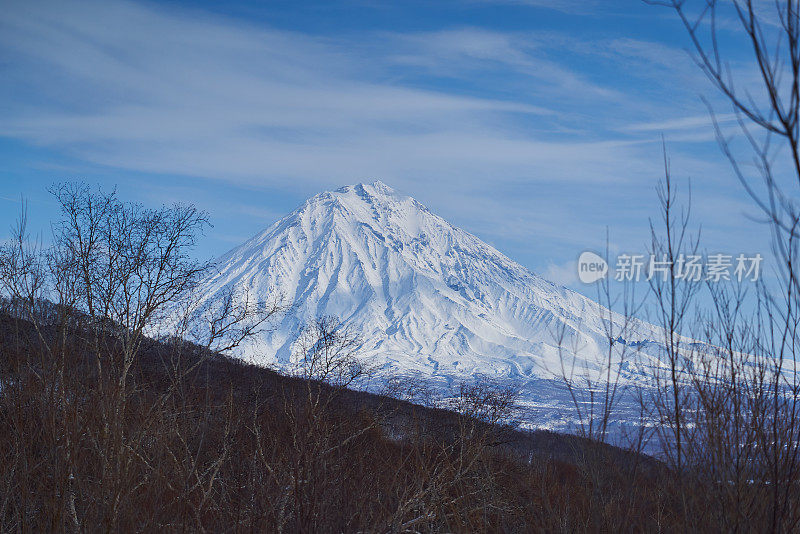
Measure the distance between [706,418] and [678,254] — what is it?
3.83ft

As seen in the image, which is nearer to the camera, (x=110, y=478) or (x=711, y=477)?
(x=711, y=477)

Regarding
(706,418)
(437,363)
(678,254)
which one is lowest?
(706,418)

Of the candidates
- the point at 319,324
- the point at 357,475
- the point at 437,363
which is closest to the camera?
the point at 357,475

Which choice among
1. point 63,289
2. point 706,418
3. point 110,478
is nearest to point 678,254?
point 706,418

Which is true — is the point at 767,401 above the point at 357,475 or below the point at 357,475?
above

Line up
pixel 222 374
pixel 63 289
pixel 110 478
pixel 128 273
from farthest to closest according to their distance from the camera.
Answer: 1. pixel 222 374
2. pixel 128 273
3. pixel 63 289
4. pixel 110 478

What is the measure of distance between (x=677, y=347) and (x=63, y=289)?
587cm

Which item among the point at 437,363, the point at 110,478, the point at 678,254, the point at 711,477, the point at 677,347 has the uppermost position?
the point at 437,363

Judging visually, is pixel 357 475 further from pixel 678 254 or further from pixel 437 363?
pixel 437 363

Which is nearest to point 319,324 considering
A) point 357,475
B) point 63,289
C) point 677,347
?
point 357,475

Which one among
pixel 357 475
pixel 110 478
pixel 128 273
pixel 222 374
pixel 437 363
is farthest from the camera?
pixel 437 363

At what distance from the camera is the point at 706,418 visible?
14.5 ft

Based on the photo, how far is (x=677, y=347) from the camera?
439cm

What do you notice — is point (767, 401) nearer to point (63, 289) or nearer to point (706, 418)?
point (706, 418)
